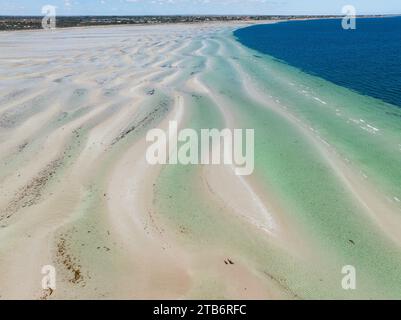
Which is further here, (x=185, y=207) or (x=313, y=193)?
(x=313, y=193)

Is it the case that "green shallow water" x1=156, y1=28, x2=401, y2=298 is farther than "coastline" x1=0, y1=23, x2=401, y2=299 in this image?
Yes

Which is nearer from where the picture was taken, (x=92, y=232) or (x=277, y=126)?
(x=92, y=232)

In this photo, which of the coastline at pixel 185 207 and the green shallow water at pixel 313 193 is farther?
the green shallow water at pixel 313 193

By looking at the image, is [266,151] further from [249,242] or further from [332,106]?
[332,106]
